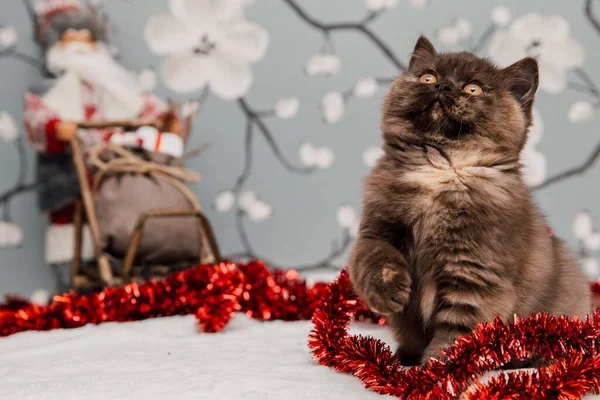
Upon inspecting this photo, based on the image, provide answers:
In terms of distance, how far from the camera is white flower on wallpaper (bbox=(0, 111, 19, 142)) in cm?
196

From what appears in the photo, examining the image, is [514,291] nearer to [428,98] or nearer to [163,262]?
[428,98]

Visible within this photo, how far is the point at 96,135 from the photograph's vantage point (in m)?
1.85

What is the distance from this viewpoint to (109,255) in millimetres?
1623

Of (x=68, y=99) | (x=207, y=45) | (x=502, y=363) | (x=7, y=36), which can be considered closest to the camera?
(x=502, y=363)

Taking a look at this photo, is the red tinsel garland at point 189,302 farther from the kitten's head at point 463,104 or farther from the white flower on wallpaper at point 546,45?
the white flower on wallpaper at point 546,45

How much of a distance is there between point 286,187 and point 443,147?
1.33 meters

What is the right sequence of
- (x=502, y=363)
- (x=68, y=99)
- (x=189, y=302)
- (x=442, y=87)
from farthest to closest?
(x=68, y=99) → (x=189, y=302) → (x=442, y=87) → (x=502, y=363)

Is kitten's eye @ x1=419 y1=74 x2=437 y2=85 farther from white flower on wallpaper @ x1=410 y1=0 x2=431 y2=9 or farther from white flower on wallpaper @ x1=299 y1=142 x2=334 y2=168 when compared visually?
white flower on wallpaper @ x1=410 y1=0 x2=431 y2=9

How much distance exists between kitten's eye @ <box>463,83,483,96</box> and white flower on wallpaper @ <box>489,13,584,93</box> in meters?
1.41

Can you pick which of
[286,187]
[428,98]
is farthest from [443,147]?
[286,187]

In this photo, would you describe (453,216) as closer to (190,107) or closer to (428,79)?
(428,79)

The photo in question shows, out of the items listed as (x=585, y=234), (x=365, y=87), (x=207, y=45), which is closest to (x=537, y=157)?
(x=585, y=234)

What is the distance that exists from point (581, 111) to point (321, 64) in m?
1.00

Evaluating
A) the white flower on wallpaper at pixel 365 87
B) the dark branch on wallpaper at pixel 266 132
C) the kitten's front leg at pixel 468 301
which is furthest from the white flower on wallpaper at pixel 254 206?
the kitten's front leg at pixel 468 301
